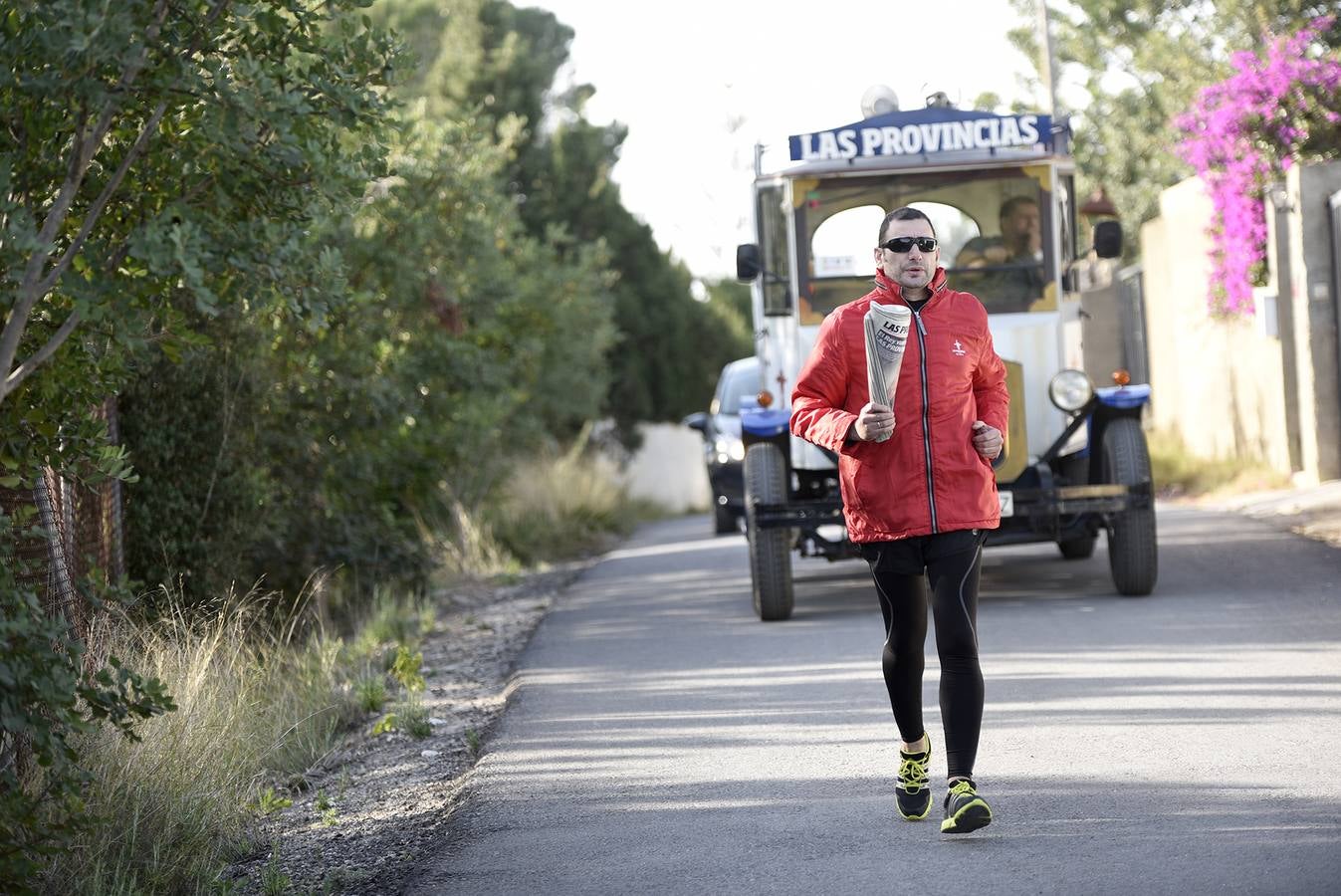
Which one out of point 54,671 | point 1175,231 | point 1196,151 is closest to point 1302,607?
point 54,671

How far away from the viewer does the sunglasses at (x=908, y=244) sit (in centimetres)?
546

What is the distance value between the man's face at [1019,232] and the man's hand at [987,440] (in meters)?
6.05

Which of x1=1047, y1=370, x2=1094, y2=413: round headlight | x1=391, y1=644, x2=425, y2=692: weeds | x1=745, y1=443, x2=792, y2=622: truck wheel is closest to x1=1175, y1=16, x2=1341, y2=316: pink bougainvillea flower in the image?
x1=1047, y1=370, x2=1094, y2=413: round headlight

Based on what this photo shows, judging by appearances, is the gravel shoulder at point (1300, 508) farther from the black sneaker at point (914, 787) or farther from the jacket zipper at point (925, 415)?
the jacket zipper at point (925, 415)

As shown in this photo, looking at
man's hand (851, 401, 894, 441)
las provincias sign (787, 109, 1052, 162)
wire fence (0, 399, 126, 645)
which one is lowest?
wire fence (0, 399, 126, 645)

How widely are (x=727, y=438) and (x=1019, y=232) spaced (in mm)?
6060

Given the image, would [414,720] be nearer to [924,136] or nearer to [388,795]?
[388,795]

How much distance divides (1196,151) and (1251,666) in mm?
10665

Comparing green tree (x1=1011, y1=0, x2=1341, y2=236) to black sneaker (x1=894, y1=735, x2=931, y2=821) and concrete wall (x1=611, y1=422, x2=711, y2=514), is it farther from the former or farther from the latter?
black sneaker (x1=894, y1=735, x2=931, y2=821)

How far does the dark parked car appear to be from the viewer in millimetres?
15430

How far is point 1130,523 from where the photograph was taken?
33.6 feet

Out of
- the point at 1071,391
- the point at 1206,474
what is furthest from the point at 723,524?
the point at 1071,391

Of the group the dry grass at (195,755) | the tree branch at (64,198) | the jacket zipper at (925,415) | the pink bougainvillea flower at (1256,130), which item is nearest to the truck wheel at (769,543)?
the dry grass at (195,755)

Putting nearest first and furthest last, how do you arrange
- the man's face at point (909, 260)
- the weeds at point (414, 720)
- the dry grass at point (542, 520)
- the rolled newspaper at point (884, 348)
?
the rolled newspaper at point (884, 348) → the man's face at point (909, 260) → the weeds at point (414, 720) → the dry grass at point (542, 520)
